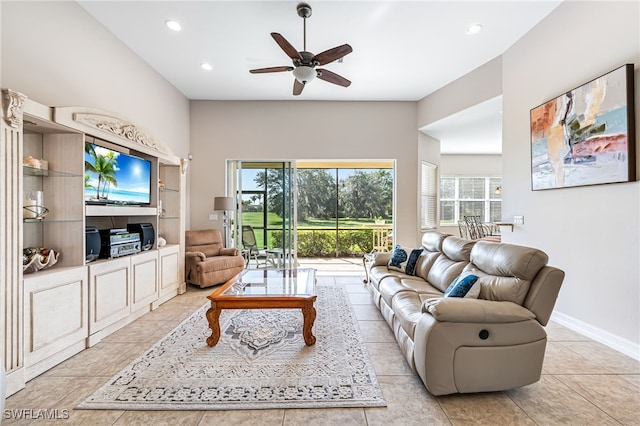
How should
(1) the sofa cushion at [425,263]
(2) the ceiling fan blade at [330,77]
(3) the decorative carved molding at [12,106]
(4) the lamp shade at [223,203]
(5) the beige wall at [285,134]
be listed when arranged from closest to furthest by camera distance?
1. (3) the decorative carved molding at [12,106]
2. (2) the ceiling fan blade at [330,77]
3. (1) the sofa cushion at [425,263]
4. (4) the lamp shade at [223,203]
5. (5) the beige wall at [285,134]

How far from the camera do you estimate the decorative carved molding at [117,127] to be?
2.67m

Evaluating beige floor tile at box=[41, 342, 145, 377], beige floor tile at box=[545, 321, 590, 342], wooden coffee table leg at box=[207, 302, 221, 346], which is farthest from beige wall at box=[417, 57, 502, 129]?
beige floor tile at box=[41, 342, 145, 377]

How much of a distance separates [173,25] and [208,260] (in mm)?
3157

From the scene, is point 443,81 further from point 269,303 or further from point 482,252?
point 269,303

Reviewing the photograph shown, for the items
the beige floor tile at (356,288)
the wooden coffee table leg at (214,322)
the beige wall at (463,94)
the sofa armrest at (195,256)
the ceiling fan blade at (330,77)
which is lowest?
the beige floor tile at (356,288)

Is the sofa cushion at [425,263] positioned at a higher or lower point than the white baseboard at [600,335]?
higher

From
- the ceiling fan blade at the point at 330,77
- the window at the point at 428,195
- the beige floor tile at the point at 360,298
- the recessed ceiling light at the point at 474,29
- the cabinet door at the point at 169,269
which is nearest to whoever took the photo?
the ceiling fan blade at the point at 330,77

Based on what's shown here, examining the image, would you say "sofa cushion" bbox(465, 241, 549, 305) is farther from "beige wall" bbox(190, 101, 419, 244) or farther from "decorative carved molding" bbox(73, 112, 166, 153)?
"decorative carved molding" bbox(73, 112, 166, 153)

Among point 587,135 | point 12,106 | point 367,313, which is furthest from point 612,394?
point 12,106

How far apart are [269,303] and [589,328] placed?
3.08 meters

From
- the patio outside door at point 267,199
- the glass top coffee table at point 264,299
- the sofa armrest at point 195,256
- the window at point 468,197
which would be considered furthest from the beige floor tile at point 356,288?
the window at point 468,197

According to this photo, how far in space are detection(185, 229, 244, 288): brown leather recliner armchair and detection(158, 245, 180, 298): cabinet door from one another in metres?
0.29

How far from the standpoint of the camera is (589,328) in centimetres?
291

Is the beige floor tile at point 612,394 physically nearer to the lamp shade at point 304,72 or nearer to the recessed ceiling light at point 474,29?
the lamp shade at point 304,72
